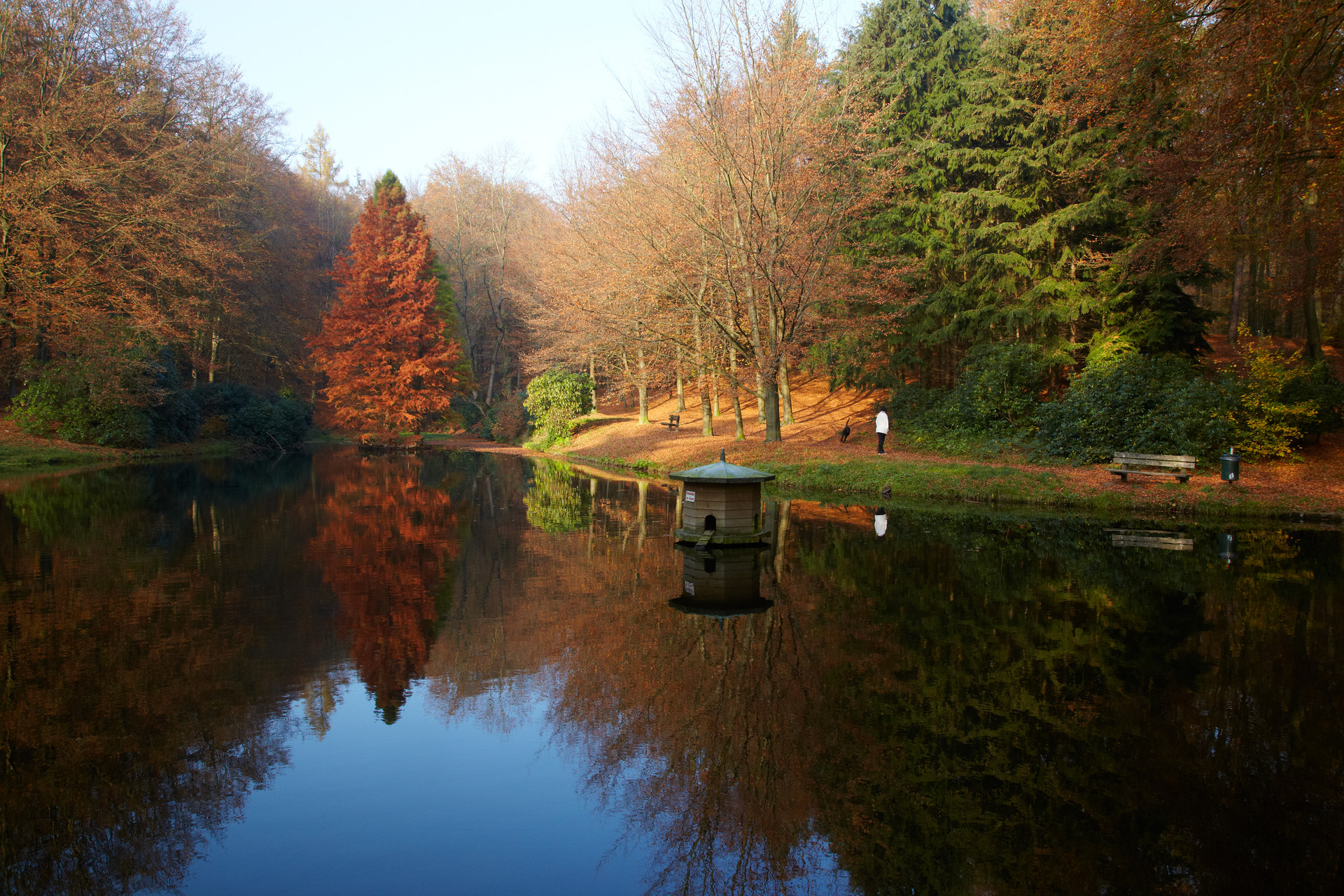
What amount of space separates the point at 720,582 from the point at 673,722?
173 inches

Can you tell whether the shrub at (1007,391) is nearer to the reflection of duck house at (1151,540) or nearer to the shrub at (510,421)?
the reflection of duck house at (1151,540)

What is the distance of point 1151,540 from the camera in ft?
42.5

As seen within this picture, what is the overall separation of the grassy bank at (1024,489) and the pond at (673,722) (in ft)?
10.5

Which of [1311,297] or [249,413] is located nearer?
[1311,297]

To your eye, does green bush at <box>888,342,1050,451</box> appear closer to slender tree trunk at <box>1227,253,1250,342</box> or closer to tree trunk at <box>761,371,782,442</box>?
tree trunk at <box>761,371,782,442</box>

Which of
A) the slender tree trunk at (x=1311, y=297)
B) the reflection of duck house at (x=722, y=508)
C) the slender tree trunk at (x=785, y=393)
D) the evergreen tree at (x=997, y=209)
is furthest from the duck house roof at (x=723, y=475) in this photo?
the slender tree trunk at (x=1311, y=297)

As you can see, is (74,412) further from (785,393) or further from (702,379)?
(785,393)

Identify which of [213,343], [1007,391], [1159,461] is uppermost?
[213,343]

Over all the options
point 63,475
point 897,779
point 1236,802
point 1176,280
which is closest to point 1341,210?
point 1176,280

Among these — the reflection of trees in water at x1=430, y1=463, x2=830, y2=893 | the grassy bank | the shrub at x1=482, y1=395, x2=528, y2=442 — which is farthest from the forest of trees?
the reflection of trees in water at x1=430, y1=463, x2=830, y2=893

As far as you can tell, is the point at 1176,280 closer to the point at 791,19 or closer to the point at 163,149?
the point at 791,19

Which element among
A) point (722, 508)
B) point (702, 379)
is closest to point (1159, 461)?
point (722, 508)

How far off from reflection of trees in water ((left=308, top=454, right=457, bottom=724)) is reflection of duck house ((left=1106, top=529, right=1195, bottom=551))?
10452mm

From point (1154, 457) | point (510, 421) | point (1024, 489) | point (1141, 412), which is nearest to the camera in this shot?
point (1154, 457)
